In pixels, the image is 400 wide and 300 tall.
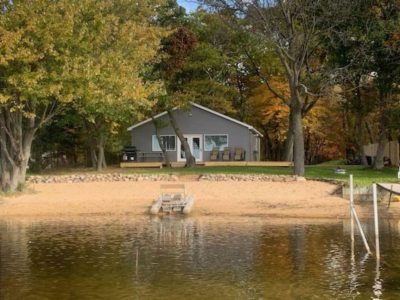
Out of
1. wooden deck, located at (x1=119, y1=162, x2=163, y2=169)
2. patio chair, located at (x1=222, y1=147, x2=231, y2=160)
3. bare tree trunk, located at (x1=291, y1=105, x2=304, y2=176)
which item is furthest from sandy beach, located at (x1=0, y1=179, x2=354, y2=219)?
patio chair, located at (x1=222, y1=147, x2=231, y2=160)

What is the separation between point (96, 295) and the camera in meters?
11.0

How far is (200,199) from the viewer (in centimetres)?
2697

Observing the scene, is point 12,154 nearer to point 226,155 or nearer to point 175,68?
point 175,68

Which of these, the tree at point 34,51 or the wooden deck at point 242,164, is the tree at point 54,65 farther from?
the wooden deck at point 242,164

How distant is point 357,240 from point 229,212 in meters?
7.69

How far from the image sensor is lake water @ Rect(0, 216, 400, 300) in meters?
11.2

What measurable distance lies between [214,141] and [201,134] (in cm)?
108

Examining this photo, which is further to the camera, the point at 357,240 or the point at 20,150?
the point at 20,150

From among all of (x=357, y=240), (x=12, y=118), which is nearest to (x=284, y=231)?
(x=357, y=240)

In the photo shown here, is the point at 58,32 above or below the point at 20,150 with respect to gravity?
above

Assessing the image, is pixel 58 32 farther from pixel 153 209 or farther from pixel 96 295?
pixel 96 295

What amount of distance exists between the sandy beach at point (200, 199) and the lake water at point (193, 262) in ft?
11.4

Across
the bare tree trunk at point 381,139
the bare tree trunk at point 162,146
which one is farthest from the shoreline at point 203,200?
the bare tree trunk at point 162,146

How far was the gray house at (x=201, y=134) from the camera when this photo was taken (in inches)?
1806
